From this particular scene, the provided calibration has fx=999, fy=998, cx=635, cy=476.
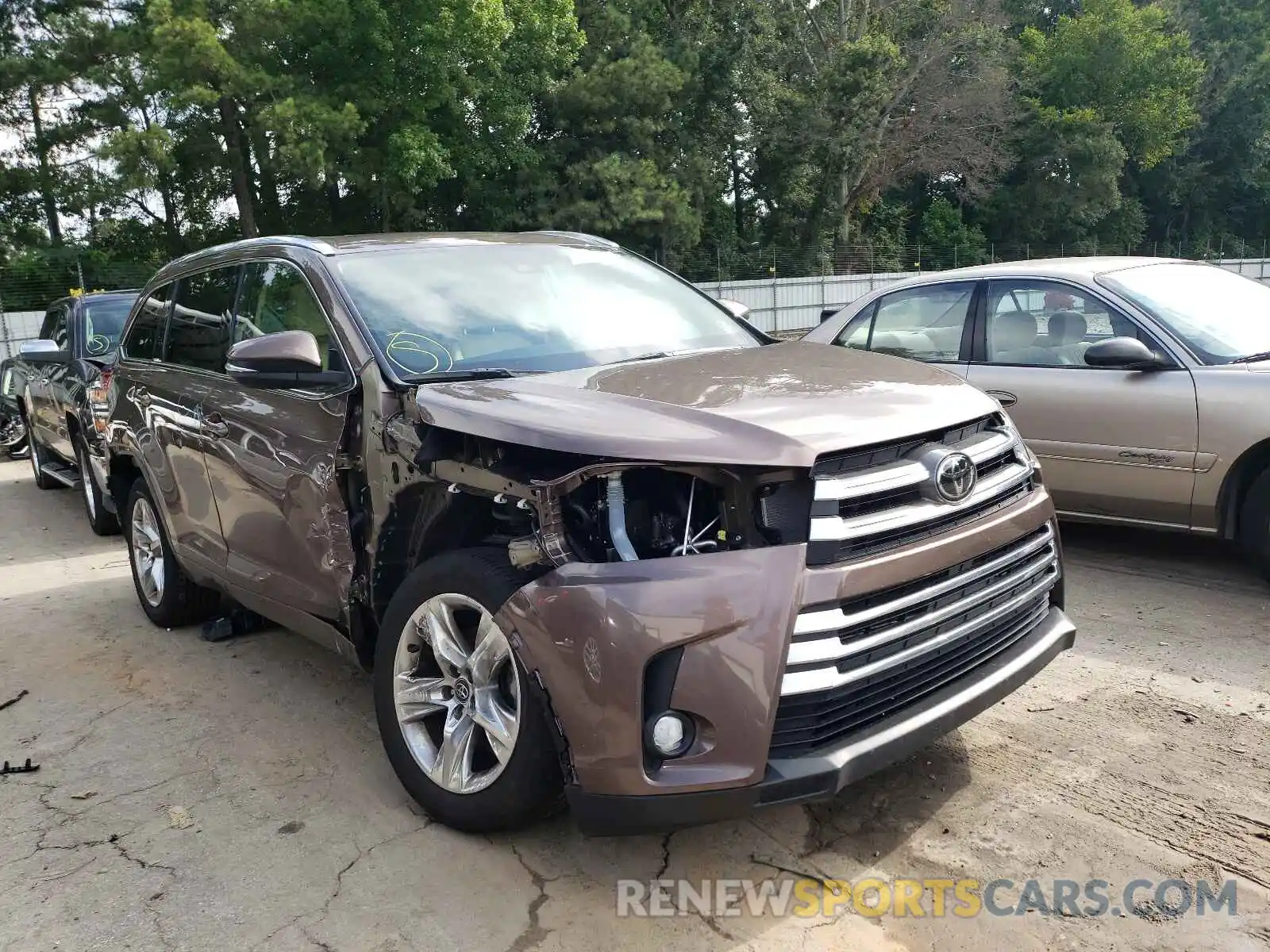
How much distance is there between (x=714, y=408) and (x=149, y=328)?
3.82 m

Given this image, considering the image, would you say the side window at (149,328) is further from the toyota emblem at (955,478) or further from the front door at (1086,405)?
the front door at (1086,405)

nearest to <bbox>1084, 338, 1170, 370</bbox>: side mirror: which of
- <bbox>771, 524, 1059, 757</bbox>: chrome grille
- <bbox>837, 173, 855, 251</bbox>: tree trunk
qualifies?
<bbox>771, 524, 1059, 757</bbox>: chrome grille

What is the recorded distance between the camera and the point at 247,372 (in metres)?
3.63

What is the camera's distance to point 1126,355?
16.6 ft

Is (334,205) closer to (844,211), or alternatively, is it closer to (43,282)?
(43,282)

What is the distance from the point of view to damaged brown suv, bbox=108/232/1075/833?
2432mm

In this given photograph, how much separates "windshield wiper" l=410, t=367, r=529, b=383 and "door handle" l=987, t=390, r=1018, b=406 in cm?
307

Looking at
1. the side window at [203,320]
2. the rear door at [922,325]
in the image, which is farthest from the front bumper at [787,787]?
the rear door at [922,325]

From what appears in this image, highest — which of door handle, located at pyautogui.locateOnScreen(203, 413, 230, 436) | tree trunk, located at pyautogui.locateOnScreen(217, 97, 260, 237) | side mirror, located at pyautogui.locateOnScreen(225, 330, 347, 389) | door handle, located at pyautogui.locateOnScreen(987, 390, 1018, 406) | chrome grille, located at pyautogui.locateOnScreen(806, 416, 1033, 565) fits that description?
tree trunk, located at pyautogui.locateOnScreen(217, 97, 260, 237)

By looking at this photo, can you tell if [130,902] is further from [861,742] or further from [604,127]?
[604,127]

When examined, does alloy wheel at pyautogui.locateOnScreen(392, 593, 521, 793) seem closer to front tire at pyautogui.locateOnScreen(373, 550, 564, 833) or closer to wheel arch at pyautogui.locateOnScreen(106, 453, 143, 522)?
front tire at pyautogui.locateOnScreen(373, 550, 564, 833)

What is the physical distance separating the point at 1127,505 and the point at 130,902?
15.8 feet

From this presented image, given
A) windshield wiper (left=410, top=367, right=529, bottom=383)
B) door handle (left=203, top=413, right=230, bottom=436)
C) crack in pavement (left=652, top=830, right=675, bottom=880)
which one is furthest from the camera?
door handle (left=203, top=413, right=230, bottom=436)

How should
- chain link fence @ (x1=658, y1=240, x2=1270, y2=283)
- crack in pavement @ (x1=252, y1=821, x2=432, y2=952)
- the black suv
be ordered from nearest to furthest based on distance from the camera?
crack in pavement @ (x1=252, y1=821, x2=432, y2=952), the black suv, chain link fence @ (x1=658, y1=240, x2=1270, y2=283)
